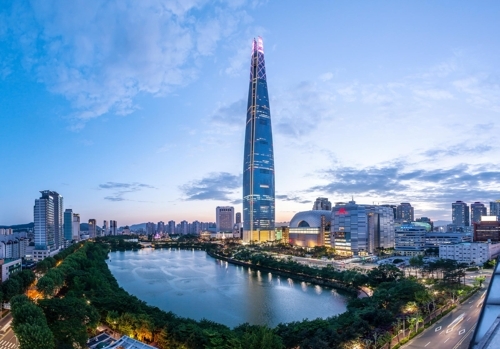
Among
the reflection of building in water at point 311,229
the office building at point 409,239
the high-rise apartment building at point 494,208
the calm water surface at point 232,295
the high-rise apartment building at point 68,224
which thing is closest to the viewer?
the calm water surface at point 232,295

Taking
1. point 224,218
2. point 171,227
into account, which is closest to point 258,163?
point 224,218

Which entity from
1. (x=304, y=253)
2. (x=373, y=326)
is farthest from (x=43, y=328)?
(x=304, y=253)

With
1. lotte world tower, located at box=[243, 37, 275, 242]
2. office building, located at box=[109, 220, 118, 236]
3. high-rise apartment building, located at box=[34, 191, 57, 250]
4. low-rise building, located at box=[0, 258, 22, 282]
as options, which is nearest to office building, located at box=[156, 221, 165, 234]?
office building, located at box=[109, 220, 118, 236]

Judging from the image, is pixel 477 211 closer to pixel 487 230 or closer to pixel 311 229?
pixel 487 230

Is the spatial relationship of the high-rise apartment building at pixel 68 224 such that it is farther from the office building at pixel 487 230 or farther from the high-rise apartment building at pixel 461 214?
the high-rise apartment building at pixel 461 214

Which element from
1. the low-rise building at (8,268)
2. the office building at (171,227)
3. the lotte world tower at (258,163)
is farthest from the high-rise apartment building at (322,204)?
the low-rise building at (8,268)

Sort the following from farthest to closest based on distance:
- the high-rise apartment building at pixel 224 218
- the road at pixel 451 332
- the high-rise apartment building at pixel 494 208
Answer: the high-rise apartment building at pixel 224 218 → the high-rise apartment building at pixel 494 208 → the road at pixel 451 332
